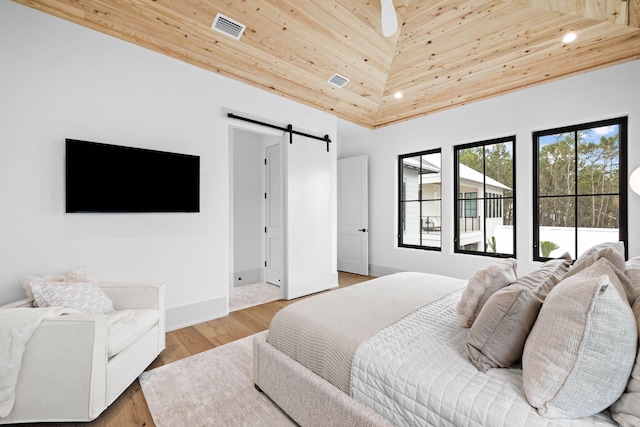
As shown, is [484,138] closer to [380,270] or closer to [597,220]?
[597,220]

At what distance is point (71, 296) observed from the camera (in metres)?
1.91

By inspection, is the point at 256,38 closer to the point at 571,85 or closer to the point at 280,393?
the point at 280,393

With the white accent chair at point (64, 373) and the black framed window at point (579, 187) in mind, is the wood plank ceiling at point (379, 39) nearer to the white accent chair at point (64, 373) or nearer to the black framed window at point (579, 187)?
the black framed window at point (579, 187)

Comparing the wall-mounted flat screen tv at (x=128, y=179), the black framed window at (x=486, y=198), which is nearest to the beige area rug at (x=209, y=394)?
the wall-mounted flat screen tv at (x=128, y=179)

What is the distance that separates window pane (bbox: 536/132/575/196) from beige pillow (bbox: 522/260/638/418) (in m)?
3.32

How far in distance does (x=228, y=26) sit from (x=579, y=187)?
14.1 ft

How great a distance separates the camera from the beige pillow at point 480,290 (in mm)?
1464

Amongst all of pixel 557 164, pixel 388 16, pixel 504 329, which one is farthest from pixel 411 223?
pixel 504 329

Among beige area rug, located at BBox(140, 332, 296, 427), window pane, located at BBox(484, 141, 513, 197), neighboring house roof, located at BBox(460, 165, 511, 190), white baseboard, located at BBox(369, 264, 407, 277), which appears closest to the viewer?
beige area rug, located at BBox(140, 332, 296, 427)

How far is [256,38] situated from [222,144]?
1160 mm

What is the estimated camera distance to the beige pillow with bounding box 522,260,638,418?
87 centimetres

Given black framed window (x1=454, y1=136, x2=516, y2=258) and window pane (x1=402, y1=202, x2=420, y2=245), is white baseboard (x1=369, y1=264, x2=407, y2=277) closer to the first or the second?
window pane (x1=402, y1=202, x2=420, y2=245)

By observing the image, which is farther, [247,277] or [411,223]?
[411,223]

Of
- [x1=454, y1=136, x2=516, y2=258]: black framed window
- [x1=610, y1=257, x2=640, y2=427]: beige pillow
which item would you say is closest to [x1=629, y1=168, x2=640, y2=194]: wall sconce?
[x1=454, y1=136, x2=516, y2=258]: black framed window
